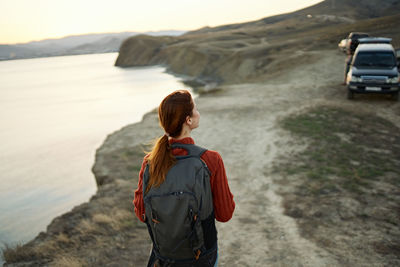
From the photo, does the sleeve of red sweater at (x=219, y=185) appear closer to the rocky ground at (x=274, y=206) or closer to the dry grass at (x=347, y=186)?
the rocky ground at (x=274, y=206)

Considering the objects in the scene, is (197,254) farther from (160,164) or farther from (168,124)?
(168,124)

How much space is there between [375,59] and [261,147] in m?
9.48

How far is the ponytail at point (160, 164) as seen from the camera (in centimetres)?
207

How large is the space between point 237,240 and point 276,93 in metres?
15.9

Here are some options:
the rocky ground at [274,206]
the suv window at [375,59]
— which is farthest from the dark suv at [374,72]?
the rocky ground at [274,206]

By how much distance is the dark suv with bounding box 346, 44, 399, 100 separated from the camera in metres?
14.4

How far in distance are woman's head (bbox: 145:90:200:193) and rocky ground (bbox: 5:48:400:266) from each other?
3.62 m

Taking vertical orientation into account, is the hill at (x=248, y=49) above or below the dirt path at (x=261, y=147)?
above

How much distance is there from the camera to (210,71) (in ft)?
169

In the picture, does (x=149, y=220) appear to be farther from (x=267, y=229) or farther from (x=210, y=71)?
(x=210, y=71)

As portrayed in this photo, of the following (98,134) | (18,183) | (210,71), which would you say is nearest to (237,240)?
(18,183)

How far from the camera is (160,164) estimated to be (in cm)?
208

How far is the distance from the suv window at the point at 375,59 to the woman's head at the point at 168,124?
16.3 m

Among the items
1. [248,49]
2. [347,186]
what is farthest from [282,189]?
[248,49]
